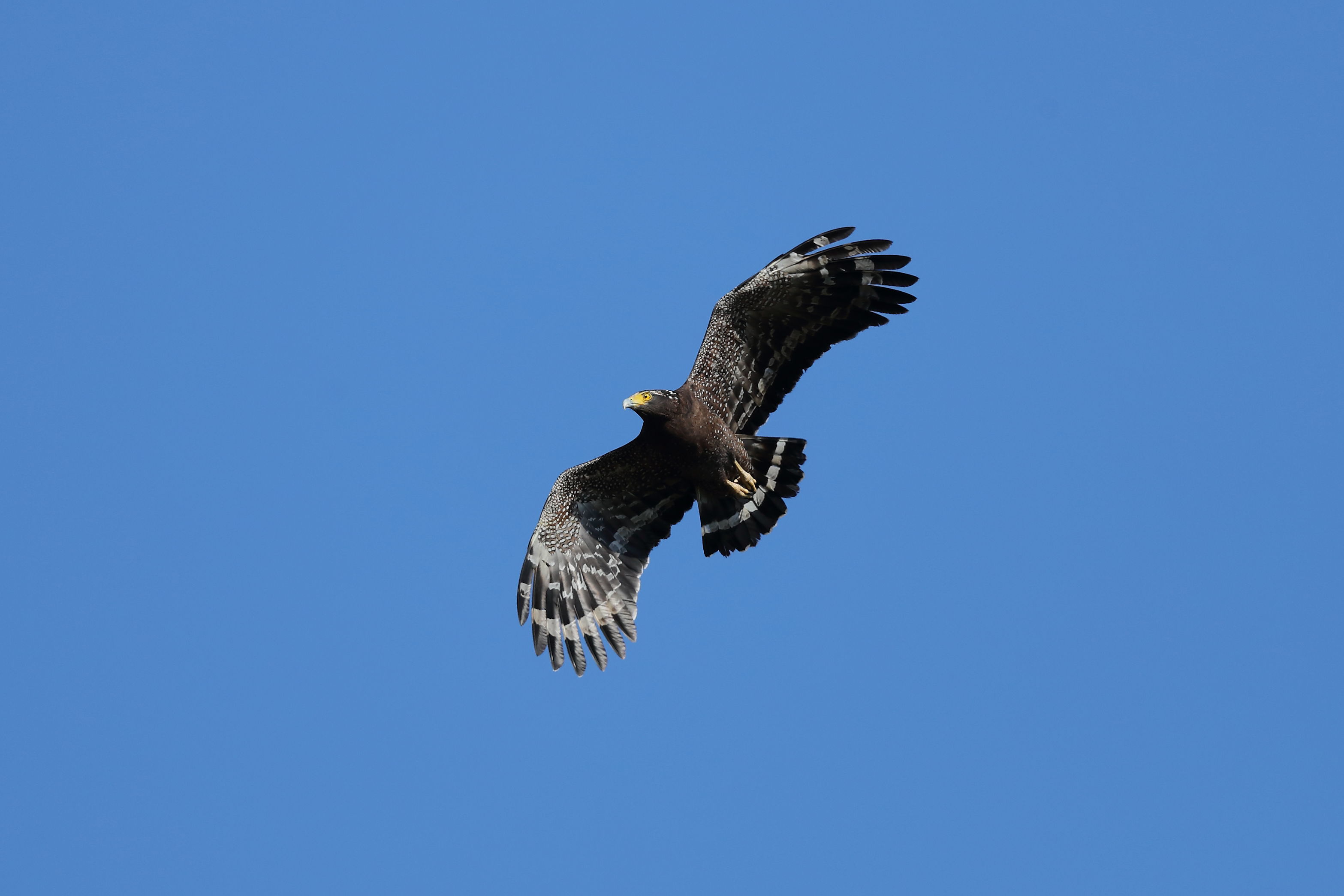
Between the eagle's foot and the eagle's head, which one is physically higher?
the eagle's head

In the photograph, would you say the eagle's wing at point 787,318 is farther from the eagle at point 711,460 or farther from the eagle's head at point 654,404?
the eagle's head at point 654,404

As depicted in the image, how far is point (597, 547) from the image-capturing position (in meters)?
15.0

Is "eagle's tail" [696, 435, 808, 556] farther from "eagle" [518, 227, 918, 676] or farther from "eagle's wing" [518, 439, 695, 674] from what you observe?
"eagle's wing" [518, 439, 695, 674]

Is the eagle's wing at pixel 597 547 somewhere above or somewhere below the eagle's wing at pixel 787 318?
below

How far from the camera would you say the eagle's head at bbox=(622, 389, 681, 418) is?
13766mm

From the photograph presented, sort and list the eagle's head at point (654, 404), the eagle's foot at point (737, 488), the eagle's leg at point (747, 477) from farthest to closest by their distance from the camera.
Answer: the eagle's foot at point (737, 488), the eagle's leg at point (747, 477), the eagle's head at point (654, 404)

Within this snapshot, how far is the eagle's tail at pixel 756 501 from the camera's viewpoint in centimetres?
1442

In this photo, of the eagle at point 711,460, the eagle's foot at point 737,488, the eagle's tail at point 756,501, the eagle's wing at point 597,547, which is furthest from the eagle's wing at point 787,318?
the eagle's wing at point 597,547

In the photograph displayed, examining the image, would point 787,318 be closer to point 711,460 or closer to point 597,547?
point 711,460

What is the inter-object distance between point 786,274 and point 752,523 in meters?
2.87

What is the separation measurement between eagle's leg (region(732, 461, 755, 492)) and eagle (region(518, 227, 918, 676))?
0.05 ft

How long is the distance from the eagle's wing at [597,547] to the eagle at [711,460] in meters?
0.01

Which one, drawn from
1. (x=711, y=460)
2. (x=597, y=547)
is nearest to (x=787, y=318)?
(x=711, y=460)

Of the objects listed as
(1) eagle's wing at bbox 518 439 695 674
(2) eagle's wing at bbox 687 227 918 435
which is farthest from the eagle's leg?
(1) eagle's wing at bbox 518 439 695 674
